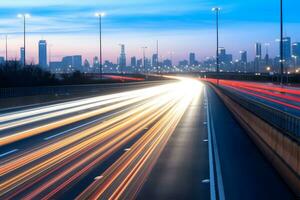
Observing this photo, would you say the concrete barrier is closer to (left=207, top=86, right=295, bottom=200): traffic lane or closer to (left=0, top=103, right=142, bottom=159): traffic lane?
(left=207, top=86, right=295, bottom=200): traffic lane

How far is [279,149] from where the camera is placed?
54.9 ft

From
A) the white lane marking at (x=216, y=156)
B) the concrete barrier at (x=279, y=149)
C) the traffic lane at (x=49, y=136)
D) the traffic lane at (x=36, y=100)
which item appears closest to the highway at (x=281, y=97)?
the white lane marking at (x=216, y=156)

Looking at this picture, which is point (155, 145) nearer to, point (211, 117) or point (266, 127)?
point (266, 127)

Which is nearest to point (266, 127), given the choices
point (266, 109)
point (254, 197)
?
point (266, 109)

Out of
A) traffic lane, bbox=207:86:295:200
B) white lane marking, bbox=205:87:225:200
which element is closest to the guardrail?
white lane marking, bbox=205:87:225:200

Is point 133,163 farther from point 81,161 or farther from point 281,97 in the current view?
point 281,97

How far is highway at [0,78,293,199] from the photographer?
1341cm

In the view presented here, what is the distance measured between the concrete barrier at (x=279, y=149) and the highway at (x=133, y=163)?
0.26 m

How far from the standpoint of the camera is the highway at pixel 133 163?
1341 cm

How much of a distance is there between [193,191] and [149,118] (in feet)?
80.1

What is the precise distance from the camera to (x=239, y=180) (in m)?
15.0

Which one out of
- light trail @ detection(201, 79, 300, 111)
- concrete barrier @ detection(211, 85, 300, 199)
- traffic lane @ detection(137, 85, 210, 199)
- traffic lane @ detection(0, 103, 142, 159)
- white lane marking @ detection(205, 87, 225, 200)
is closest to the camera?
traffic lane @ detection(137, 85, 210, 199)

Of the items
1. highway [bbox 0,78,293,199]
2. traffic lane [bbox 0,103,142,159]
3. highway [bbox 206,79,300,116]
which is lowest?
traffic lane [bbox 0,103,142,159]

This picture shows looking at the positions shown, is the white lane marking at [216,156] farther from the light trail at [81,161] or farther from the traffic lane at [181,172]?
the light trail at [81,161]
